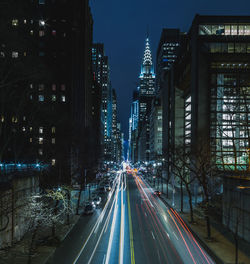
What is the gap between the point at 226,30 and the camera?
184 ft

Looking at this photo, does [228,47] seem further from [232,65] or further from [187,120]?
[187,120]

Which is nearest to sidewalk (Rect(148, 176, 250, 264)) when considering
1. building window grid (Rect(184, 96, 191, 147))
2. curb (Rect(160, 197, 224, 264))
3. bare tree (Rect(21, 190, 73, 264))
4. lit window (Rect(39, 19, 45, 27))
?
curb (Rect(160, 197, 224, 264))

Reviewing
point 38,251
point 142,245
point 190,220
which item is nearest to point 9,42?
point 38,251

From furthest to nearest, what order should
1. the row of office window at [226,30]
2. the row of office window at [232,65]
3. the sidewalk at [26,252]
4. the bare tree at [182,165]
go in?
the row of office window at [226,30], the row of office window at [232,65], the bare tree at [182,165], the sidewalk at [26,252]

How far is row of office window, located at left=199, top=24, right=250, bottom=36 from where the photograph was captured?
55500mm

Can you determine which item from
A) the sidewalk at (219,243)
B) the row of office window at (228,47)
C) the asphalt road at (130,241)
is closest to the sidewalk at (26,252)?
the asphalt road at (130,241)

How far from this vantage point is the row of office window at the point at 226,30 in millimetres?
55500

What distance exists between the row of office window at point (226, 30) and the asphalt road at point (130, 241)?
4161 centimetres

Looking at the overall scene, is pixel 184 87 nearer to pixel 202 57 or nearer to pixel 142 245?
pixel 202 57

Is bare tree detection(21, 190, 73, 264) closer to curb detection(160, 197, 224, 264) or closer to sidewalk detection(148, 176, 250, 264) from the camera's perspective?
curb detection(160, 197, 224, 264)

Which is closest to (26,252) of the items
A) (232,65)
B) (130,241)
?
(130,241)

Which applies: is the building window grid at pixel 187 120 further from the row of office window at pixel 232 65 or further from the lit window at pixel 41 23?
the lit window at pixel 41 23

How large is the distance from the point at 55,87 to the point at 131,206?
144 feet

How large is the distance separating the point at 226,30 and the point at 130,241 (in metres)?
51.3
